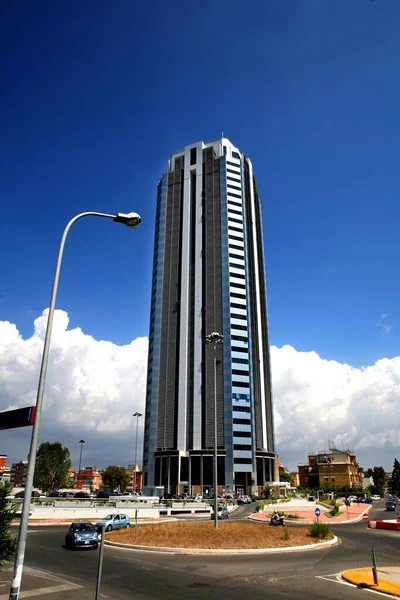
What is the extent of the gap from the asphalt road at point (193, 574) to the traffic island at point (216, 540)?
3.40 feet

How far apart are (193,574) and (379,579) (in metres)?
7.23

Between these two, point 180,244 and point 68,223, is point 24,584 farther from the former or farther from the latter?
point 180,244

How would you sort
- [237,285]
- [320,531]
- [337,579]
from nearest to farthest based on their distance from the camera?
1. [337,579]
2. [320,531]
3. [237,285]

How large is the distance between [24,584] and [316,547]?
1691cm

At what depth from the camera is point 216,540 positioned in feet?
80.2

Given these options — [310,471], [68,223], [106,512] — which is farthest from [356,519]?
[310,471]

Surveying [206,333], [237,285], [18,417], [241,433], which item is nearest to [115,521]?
[18,417]

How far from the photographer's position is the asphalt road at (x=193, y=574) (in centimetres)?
1367

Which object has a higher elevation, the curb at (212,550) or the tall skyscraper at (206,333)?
the tall skyscraper at (206,333)

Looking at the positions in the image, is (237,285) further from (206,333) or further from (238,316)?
(206,333)

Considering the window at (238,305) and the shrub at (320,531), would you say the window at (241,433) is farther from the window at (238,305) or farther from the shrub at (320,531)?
the shrub at (320,531)

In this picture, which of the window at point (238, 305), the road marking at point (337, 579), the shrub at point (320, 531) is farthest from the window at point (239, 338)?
the road marking at point (337, 579)

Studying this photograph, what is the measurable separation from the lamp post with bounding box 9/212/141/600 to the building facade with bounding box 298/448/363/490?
507 feet

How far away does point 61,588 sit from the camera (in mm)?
14016
